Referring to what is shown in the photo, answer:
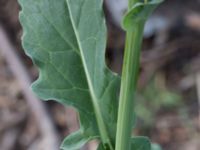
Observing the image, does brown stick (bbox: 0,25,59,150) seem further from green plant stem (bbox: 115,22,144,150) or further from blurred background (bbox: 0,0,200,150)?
green plant stem (bbox: 115,22,144,150)

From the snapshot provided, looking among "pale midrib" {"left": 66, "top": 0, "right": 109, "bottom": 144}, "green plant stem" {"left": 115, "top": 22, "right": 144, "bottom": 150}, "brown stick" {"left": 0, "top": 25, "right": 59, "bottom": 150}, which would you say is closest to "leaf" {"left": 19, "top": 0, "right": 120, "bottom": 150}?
"pale midrib" {"left": 66, "top": 0, "right": 109, "bottom": 144}

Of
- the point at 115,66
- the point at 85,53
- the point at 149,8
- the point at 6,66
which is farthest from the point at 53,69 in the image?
the point at 6,66

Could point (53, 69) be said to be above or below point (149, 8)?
below

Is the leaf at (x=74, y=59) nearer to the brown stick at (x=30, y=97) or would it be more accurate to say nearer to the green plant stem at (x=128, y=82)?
the green plant stem at (x=128, y=82)

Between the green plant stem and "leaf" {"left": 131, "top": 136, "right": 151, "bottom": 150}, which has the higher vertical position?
the green plant stem

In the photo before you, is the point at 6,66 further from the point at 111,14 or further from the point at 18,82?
the point at 111,14
